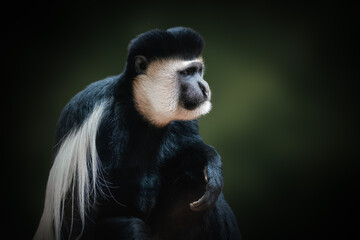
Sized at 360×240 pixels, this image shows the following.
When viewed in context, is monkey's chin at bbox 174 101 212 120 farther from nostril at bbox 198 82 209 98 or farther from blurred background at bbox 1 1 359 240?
blurred background at bbox 1 1 359 240

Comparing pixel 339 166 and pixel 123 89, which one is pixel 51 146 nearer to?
pixel 123 89

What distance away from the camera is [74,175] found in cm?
113

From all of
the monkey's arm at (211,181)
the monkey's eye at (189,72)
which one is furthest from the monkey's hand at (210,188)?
the monkey's eye at (189,72)

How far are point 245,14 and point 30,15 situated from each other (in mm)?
656

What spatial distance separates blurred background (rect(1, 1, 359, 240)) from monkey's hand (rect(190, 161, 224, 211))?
19cm

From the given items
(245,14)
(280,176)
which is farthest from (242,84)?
(280,176)

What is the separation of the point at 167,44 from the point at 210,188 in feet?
1.48

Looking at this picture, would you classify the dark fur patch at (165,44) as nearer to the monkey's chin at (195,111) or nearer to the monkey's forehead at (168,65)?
the monkey's forehead at (168,65)

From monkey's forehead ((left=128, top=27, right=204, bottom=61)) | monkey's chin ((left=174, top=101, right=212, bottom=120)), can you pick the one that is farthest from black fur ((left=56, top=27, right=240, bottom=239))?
monkey's chin ((left=174, top=101, right=212, bottom=120))

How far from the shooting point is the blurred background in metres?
1.19

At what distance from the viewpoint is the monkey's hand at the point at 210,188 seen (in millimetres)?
1184

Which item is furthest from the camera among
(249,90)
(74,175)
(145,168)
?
(249,90)

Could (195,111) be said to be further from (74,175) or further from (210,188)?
(74,175)

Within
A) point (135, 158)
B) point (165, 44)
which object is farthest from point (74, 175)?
point (165, 44)
